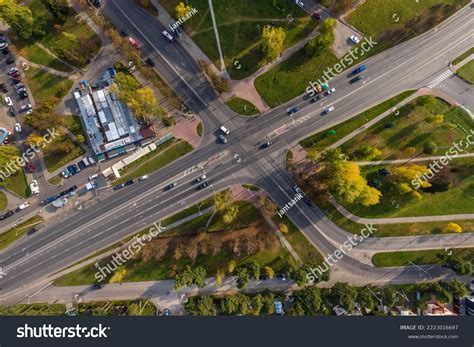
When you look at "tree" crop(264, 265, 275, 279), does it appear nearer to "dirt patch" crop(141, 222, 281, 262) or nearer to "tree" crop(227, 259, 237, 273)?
"dirt patch" crop(141, 222, 281, 262)

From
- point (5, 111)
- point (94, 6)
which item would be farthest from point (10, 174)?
point (94, 6)

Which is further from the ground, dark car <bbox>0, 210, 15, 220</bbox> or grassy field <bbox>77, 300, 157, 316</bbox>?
dark car <bbox>0, 210, 15, 220</bbox>

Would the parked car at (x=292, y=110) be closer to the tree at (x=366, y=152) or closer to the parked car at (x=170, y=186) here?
the tree at (x=366, y=152)

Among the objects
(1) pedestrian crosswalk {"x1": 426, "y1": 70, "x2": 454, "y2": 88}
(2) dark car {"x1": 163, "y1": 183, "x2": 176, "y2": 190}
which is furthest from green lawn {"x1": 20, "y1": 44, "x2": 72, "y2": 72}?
(1) pedestrian crosswalk {"x1": 426, "y1": 70, "x2": 454, "y2": 88}

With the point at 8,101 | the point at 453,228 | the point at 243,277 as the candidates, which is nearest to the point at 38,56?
the point at 8,101

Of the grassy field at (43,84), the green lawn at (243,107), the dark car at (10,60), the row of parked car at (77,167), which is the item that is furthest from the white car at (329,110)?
the dark car at (10,60)

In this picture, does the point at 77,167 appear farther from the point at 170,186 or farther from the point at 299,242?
the point at 299,242

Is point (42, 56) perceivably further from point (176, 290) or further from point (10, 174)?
point (176, 290)
